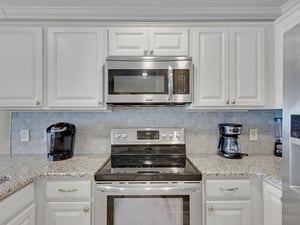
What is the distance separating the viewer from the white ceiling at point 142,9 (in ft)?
6.88

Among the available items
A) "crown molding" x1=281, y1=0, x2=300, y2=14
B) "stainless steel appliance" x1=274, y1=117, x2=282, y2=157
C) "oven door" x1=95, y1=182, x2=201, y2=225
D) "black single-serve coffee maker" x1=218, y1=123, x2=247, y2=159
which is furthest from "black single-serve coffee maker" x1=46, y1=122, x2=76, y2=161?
"crown molding" x1=281, y1=0, x2=300, y2=14

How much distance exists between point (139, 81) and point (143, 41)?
1.19 feet

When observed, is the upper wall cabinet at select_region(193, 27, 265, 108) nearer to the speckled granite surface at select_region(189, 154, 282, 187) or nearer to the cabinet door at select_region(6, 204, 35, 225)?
the speckled granite surface at select_region(189, 154, 282, 187)

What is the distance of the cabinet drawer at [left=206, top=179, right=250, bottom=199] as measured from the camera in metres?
1.86

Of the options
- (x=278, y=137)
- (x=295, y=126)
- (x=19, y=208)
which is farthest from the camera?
(x=278, y=137)

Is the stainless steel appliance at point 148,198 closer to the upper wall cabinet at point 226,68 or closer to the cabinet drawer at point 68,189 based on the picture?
the cabinet drawer at point 68,189

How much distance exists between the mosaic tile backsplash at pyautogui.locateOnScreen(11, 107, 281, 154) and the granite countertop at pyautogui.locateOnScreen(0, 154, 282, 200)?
15 centimetres

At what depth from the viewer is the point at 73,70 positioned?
2203 mm

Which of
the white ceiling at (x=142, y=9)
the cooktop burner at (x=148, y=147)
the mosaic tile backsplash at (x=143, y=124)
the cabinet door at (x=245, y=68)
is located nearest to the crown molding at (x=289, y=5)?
the white ceiling at (x=142, y=9)

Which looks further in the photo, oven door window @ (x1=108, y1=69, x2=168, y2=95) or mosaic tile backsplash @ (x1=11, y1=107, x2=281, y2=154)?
mosaic tile backsplash @ (x1=11, y1=107, x2=281, y2=154)

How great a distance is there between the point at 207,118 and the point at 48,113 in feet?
5.25

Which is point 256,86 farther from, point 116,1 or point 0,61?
point 0,61

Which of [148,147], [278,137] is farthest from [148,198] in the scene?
[278,137]

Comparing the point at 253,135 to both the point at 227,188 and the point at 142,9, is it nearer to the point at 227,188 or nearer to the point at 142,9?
the point at 227,188
